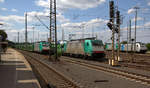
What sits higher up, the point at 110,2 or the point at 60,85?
the point at 110,2

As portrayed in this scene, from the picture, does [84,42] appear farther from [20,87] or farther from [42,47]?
[20,87]

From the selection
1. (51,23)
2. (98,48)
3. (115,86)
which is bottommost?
(115,86)

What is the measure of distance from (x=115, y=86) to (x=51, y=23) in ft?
50.7

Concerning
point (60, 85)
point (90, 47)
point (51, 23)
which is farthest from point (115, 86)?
point (51, 23)

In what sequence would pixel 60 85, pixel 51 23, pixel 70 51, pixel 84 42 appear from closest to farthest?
pixel 60 85, pixel 51 23, pixel 84 42, pixel 70 51

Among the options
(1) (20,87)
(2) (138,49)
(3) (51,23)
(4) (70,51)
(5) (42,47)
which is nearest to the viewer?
(1) (20,87)

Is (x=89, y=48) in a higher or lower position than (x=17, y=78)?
higher

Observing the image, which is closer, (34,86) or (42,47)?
(34,86)

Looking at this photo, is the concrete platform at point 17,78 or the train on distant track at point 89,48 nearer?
the concrete platform at point 17,78

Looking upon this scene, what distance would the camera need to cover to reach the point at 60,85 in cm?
868

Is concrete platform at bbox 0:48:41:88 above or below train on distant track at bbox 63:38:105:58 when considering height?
below

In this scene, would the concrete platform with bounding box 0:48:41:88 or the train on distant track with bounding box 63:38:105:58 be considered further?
the train on distant track with bounding box 63:38:105:58

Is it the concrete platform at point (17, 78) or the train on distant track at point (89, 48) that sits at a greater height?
the train on distant track at point (89, 48)

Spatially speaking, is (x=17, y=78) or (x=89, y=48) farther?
(x=89, y=48)
